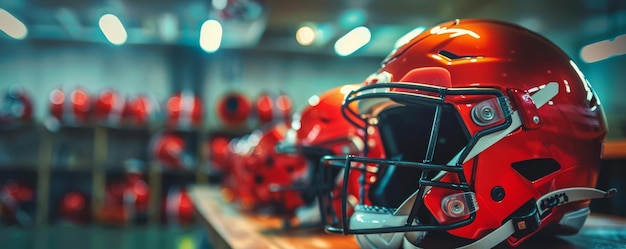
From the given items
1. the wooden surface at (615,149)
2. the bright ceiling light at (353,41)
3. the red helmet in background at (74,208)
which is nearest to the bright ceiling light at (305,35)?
the bright ceiling light at (353,41)

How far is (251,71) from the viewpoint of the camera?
Result: 642 centimetres

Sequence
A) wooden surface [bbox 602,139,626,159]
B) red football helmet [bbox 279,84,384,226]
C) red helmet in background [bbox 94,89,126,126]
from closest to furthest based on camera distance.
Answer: red football helmet [bbox 279,84,384,226] → wooden surface [bbox 602,139,626,159] → red helmet in background [bbox 94,89,126,126]

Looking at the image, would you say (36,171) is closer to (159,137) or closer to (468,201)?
(159,137)

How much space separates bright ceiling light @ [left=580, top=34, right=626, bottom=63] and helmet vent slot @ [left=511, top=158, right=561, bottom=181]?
283 centimetres

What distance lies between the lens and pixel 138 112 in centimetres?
545

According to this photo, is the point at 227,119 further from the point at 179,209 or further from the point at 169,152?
the point at 179,209

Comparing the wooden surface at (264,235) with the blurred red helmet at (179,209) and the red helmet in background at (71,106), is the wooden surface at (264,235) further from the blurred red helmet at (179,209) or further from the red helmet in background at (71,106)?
the red helmet in background at (71,106)

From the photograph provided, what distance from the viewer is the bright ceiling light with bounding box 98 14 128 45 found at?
17.3 feet

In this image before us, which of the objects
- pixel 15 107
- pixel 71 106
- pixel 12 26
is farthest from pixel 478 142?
pixel 12 26

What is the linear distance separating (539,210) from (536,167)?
0.08 m

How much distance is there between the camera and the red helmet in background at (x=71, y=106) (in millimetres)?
5387

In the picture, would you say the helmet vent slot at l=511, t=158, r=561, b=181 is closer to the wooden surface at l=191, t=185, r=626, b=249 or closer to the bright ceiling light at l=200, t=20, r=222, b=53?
the wooden surface at l=191, t=185, r=626, b=249

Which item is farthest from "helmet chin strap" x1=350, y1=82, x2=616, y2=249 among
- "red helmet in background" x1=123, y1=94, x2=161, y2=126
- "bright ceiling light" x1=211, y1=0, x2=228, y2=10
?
"red helmet in background" x1=123, y1=94, x2=161, y2=126

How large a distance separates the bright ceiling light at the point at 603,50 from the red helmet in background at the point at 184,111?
3569mm
